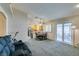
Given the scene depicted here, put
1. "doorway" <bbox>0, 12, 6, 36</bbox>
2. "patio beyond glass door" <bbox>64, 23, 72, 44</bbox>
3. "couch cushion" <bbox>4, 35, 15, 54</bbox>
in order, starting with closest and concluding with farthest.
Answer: "doorway" <bbox>0, 12, 6, 36</bbox> < "couch cushion" <bbox>4, 35, 15, 54</bbox> < "patio beyond glass door" <bbox>64, 23, 72, 44</bbox>

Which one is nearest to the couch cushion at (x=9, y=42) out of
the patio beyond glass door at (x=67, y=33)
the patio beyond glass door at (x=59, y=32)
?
the patio beyond glass door at (x=59, y=32)

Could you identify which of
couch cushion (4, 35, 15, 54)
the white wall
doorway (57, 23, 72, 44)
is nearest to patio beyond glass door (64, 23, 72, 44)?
doorway (57, 23, 72, 44)

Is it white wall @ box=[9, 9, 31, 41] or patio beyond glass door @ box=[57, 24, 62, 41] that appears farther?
patio beyond glass door @ box=[57, 24, 62, 41]

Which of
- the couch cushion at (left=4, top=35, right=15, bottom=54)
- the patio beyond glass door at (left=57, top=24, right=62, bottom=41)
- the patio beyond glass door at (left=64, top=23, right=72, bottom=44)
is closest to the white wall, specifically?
the couch cushion at (left=4, top=35, right=15, bottom=54)

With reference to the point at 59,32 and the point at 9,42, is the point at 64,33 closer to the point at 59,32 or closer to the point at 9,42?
the point at 59,32

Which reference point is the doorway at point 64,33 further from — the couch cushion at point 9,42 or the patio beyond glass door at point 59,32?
the couch cushion at point 9,42

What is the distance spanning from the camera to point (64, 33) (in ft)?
5.57

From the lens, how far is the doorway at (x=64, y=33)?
1628 mm

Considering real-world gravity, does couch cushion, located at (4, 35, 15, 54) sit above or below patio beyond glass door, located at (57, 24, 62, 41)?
below

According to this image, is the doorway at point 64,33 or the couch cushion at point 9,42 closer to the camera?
the couch cushion at point 9,42

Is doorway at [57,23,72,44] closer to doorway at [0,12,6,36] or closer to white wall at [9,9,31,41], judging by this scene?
white wall at [9,9,31,41]

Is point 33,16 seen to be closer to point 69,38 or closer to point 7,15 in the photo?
point 7,15

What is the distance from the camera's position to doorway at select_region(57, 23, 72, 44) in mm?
1628

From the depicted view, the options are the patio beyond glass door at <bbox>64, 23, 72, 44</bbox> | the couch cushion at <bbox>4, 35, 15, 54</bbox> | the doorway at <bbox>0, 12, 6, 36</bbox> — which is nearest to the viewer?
the doorway at <bbox>0, 12, 6, 36</bbox>
